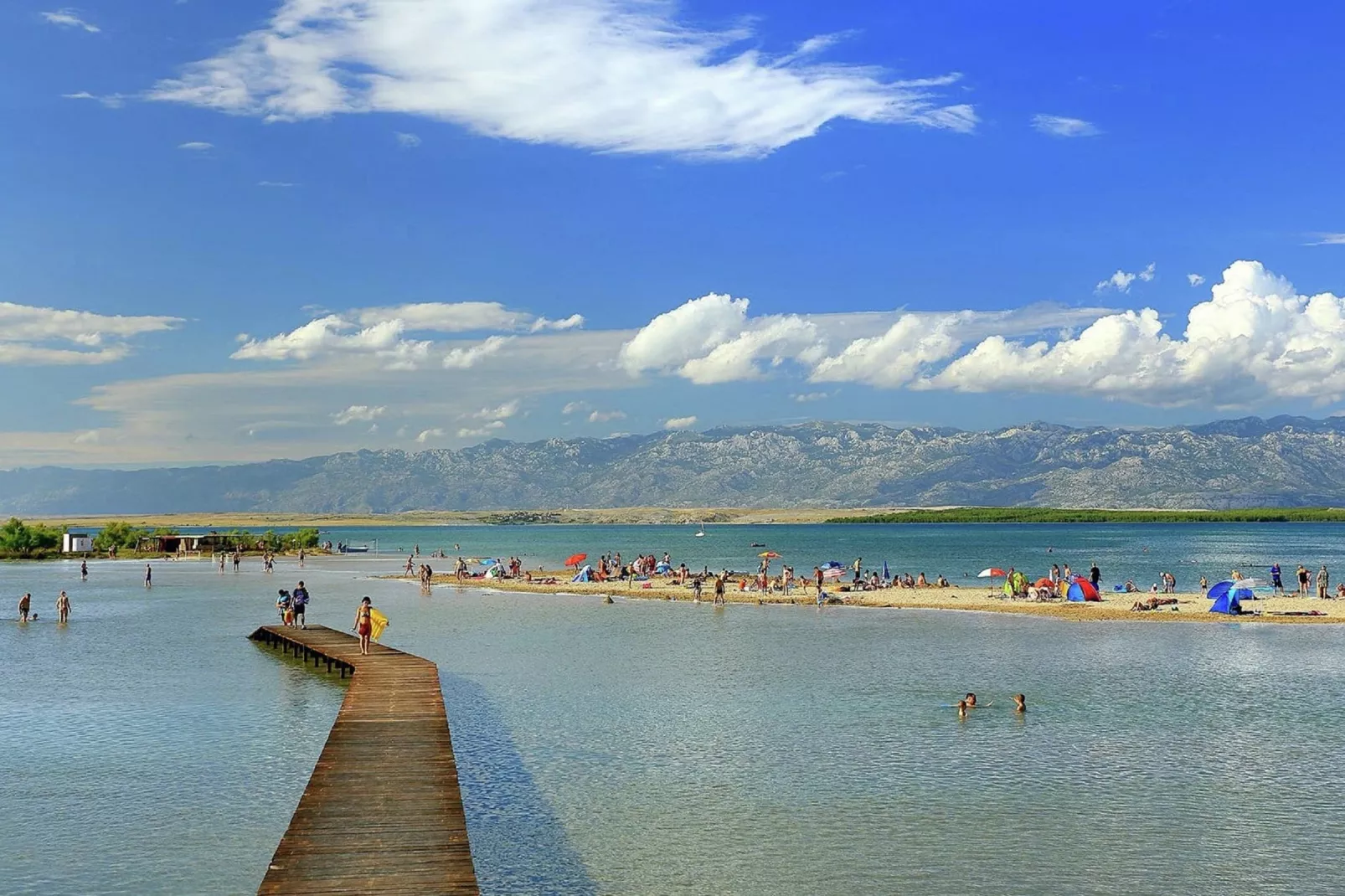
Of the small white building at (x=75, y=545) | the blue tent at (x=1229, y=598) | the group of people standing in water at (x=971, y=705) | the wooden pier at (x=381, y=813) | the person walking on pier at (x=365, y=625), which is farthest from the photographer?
the small white building at (x=75, y=545)

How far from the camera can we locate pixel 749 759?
2823cm

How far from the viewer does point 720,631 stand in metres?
57.9

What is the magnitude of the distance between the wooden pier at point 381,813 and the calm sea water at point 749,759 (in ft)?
4.29

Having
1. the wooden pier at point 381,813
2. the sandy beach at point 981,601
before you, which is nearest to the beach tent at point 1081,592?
the sandy beach at point 981,601

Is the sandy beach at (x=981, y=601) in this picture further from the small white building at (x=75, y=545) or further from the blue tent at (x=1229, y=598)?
the small white building at (x=75, y=545)

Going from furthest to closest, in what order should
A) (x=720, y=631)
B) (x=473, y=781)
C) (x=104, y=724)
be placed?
(x=720, y=631) < (x=104, y=724) < (x=473, y=781)

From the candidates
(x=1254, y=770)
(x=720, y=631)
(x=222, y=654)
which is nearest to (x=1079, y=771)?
(x=1254, y=770)

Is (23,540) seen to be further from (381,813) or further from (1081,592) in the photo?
(381,813)

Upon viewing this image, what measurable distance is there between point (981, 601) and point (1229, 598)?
14993mm

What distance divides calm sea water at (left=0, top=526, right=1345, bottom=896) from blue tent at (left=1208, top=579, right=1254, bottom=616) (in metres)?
8.74

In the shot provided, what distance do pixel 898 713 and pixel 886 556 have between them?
120 meters

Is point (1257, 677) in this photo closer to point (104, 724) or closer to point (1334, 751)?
point (1334, 751)

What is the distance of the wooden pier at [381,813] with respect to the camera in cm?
1653

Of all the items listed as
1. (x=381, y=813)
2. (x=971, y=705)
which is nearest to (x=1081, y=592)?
(x=971, y=705)
